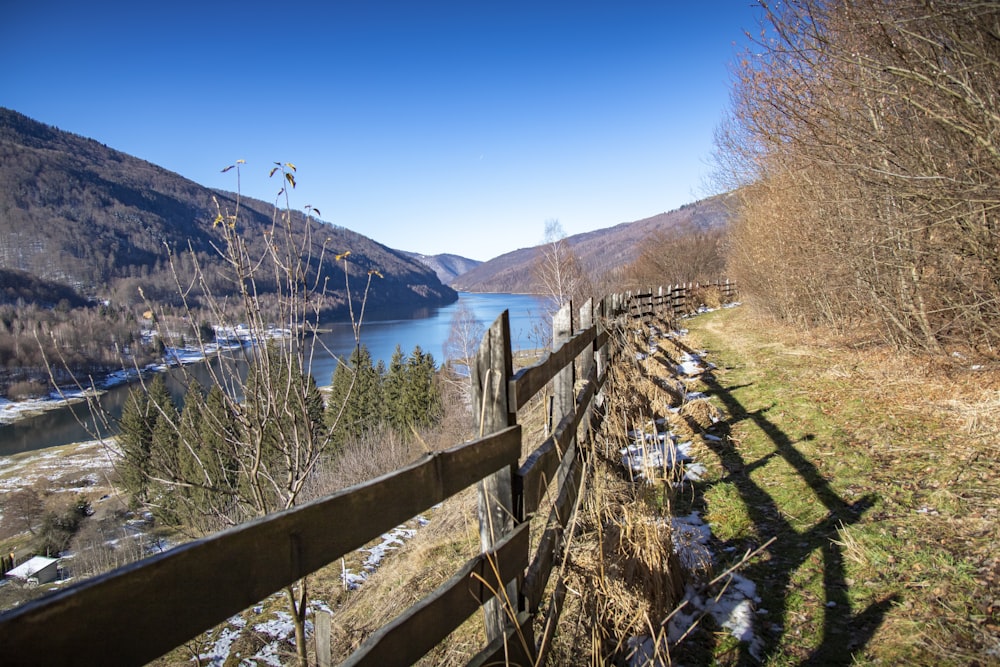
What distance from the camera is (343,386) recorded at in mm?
29938

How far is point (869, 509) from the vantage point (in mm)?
3598

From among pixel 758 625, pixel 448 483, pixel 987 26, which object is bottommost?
pixel 758 625

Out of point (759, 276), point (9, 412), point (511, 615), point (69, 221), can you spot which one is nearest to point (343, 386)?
point (759, 276)

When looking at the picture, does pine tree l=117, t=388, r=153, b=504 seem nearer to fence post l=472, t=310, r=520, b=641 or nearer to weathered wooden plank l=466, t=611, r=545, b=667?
fence post l=472, t=310, r=520, b=641

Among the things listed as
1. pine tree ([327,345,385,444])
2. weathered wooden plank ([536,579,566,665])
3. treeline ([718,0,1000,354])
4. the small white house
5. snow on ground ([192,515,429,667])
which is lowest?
the small white house

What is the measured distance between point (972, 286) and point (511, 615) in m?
6.84

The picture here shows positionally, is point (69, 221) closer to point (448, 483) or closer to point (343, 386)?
point (343, 386)

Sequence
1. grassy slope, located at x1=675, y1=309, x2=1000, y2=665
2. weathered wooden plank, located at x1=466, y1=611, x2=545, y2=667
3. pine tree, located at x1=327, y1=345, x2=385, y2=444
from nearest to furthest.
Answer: weathered wooden plank, located at x1=466, y1=611, x2=545, y2=667, grassy slope, located at x1=675, y1=309, x2=1000, y2=665, pine tree, located at x1=327, y1=345, x2=385, y2=444

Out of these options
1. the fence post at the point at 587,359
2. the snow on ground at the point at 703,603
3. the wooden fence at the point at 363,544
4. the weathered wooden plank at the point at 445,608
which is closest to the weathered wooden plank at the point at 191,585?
the wooden fence at the point at 363,544

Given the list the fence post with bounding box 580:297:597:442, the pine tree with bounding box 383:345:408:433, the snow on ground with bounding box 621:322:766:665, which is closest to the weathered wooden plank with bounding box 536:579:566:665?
the snow on ground with bounding box 621:322:766:665

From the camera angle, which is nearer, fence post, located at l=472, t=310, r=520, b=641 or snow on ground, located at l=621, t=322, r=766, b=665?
fence post, located at l=472, t=310, r=520, b=641

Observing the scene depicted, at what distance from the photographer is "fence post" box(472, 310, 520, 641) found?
2.27m

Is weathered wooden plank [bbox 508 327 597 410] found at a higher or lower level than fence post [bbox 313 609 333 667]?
higher

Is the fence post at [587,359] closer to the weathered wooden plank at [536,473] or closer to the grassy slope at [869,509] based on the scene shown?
the grassy slope at [869,509]
